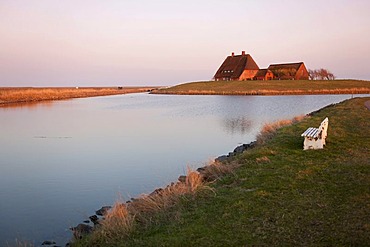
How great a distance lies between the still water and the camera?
347 inches

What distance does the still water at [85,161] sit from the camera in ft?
28.9

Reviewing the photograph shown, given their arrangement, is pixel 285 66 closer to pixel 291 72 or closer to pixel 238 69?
pixel 291 72

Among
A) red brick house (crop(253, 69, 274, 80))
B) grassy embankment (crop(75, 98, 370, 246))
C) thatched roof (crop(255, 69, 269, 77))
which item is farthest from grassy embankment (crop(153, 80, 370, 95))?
grassy embankment (crop(75, 98, 370, 246))

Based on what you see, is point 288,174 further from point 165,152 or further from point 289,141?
point 165,152

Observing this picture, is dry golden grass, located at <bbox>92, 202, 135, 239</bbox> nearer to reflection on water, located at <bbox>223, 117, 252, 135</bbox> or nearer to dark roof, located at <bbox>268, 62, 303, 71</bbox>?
reflection on water, located at <bbox>223, 117, 252, 135</bbox>

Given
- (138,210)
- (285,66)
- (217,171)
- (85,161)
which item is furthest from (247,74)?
(138,210)

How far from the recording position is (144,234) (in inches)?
242

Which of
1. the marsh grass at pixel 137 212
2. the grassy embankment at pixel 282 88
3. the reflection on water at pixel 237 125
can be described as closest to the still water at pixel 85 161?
the reflection on water at pixel 237 125

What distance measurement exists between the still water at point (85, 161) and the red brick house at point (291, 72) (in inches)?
2490

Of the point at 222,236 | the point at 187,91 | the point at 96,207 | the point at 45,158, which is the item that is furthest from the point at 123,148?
the point at 187,91

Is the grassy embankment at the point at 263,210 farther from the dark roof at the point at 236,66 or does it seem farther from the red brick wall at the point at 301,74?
Answer: the red brick wall at the point at 301,74

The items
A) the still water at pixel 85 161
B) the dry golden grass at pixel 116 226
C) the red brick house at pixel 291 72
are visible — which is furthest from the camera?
the red brick house at pixel 291 72

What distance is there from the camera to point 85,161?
14500 mm

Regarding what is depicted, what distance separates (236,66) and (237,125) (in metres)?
67.4
